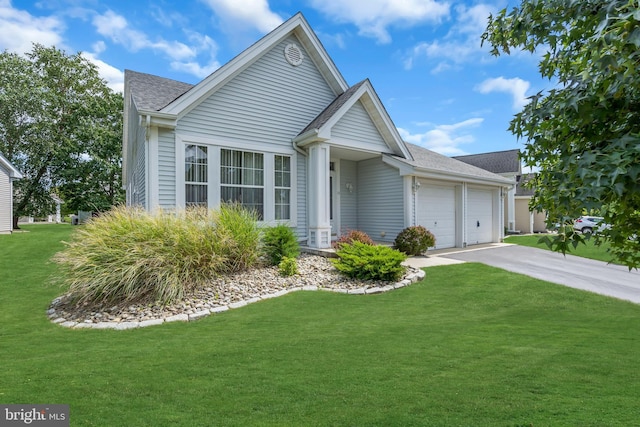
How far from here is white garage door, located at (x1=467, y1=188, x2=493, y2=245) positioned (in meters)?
14.4

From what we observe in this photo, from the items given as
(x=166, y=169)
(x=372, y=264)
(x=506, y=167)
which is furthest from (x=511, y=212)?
(x=166, y=169)

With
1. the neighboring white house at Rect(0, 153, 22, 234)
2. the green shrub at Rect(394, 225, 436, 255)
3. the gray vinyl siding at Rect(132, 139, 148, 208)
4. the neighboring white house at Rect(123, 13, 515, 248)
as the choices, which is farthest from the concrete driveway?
the neighboring white house at Rect(0, 153, 22, 234)

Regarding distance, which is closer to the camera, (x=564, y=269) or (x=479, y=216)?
(x=564, y=269)

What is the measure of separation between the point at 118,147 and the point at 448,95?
85.2ft

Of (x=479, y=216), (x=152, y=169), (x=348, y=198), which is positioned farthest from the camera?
(x=479, y=216)

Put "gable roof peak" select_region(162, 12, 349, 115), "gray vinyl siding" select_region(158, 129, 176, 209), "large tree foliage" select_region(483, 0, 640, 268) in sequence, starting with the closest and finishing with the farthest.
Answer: "large tree foliage" select_region(483, 0, 640, 268) < "gray vinyl siding" select_region(158, 129, 176, 209) < "gable roof peak" select_region(162, 12, 349, 115)

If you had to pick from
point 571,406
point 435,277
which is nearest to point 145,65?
point 435,277

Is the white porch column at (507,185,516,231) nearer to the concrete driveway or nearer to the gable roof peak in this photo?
the concrete driveway

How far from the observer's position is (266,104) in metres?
10.5

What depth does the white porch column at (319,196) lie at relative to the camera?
33.2 ft

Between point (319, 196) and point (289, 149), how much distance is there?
201cm

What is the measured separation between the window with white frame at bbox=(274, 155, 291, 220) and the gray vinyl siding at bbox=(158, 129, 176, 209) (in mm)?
3026

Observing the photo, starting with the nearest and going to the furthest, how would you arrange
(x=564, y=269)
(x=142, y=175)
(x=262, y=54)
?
1. (x=564, y=269)
2. (x=262, y=54)
3. (x=142, y=175)

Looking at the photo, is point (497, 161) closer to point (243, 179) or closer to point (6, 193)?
point (243, 179)
